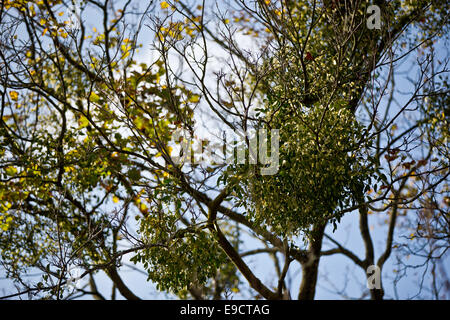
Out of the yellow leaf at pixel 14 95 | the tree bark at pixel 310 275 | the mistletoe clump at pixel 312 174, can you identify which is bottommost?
the tree bark at pixel 310 275

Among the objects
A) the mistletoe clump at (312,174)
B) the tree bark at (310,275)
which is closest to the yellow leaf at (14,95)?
the mistletoe clump at (312,174)

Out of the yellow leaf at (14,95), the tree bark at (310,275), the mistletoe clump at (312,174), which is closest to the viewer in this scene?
the mistletoe clump at (312,174)

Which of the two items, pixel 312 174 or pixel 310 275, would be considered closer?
pixel 312 174

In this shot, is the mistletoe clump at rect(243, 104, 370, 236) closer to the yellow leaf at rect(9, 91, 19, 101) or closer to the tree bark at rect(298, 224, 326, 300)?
the tree bark at rect(298, 224, 326, 300)

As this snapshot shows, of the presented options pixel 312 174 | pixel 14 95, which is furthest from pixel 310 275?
pixel 14 95

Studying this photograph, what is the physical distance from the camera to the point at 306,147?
4.56 metres

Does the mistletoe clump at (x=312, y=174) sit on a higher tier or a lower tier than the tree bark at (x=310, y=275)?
higher

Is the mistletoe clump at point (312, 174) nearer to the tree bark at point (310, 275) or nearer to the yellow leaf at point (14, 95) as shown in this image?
the tree bark at point (310, 275)

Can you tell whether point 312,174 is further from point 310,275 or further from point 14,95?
point 14,95

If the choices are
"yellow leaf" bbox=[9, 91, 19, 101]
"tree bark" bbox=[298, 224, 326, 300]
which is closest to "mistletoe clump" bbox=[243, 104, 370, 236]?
"tree bark" bbox=[298, 224, 326, 300]

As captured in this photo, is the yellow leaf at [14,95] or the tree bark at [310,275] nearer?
the tree bark at [310,275]
